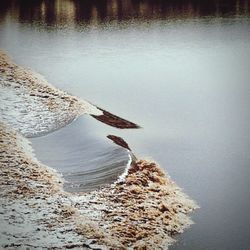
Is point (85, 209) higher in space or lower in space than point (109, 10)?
lower

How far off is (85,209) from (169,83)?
10844 mm

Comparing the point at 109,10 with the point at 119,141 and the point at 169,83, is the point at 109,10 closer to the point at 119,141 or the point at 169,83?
the point at 169,83

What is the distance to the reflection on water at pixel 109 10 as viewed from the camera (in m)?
35.9

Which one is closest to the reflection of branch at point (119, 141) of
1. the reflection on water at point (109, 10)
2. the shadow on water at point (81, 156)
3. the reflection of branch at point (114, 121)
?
the shadow on water at point (81, 156)

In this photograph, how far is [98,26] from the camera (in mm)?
32469

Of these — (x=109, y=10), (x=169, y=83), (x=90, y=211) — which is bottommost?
(x=90, y=211)

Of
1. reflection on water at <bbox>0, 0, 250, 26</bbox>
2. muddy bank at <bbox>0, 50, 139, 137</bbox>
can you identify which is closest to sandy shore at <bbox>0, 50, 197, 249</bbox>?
muddy bank at <bbox>0, 50, 139, 137</bbox>

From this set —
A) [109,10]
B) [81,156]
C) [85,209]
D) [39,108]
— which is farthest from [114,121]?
[109,10]

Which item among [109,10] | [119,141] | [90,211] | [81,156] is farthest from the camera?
[109,10]

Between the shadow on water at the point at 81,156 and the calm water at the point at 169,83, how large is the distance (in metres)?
0.06

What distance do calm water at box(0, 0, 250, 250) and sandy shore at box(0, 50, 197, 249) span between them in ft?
1.50

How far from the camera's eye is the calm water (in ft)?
33.9

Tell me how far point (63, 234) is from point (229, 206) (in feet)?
11.8

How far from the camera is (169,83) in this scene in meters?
19.0
